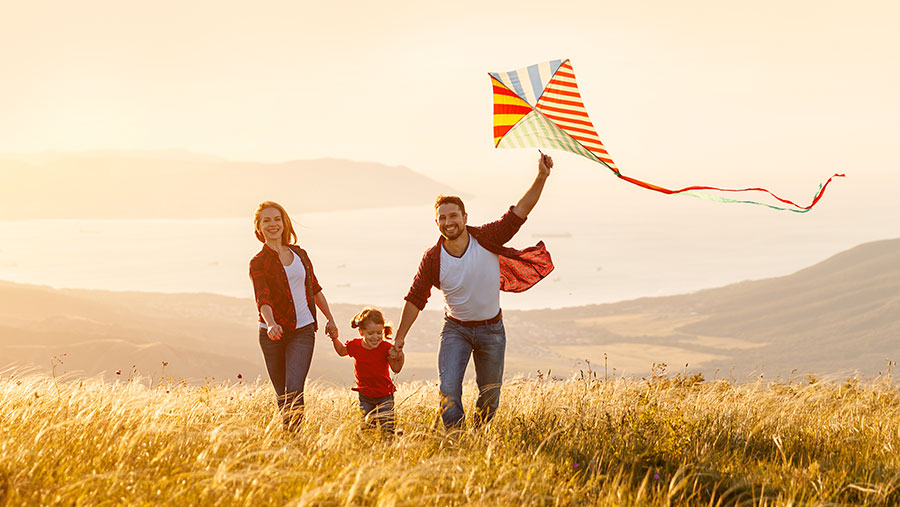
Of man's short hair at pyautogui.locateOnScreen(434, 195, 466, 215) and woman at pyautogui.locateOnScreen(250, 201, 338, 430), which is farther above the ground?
man's short hair at pyautogui.locateOnScreen(434, 195, 466, 215)

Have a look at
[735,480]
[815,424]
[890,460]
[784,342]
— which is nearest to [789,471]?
[735,480]

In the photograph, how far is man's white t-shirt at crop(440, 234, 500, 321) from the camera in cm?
538

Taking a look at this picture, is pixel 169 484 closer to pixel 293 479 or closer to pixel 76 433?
pixel 293 479

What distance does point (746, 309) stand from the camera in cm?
17125

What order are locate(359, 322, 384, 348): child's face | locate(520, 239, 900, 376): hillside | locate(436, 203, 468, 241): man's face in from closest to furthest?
locate(436, 203, 468, 241): man's face < locate(359, 322, 384, 348): child's face < locate(520, 239, 900, 376): hillside

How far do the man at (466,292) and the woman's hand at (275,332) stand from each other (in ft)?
2.91

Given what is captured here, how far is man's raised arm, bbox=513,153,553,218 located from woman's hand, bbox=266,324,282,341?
6.62 ft

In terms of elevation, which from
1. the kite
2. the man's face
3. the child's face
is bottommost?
the child's face

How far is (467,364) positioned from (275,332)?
1486mm

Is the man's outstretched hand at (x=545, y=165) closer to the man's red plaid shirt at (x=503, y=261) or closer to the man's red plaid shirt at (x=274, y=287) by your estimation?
the man's red plaid shirt at (x=503, y=261)

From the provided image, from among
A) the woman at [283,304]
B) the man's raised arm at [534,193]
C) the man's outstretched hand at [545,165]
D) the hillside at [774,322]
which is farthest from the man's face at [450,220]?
the hillside at [774,322]

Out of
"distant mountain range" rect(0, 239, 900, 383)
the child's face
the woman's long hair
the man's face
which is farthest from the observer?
"distant mountain range" rect(0, 239, 900, 383)

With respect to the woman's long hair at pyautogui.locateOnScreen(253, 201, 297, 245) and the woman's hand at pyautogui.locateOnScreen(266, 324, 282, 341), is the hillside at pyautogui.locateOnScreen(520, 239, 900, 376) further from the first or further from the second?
the woman's hand at pyautogui.locateOnScreen(266, 324, 282, 341)

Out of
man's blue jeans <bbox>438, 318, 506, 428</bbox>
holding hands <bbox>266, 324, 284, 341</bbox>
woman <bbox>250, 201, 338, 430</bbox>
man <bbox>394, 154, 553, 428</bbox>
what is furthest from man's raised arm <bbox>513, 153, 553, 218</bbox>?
holding hands <bbox>266, 324, 284, 341</bbox>
